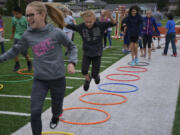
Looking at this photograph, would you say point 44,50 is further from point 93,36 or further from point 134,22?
point 134,22

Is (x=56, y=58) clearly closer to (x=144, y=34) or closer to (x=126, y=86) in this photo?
(x=126, y=86)

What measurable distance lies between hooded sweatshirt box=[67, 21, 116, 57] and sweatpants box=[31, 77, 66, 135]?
9.14 feet

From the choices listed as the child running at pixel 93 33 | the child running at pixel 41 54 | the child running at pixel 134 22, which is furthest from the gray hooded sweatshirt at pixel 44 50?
the child running at pixel 134 22

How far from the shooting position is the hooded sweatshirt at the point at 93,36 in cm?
646

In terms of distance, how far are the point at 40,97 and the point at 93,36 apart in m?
3.16

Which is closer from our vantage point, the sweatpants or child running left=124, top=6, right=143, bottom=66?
the sweatpants

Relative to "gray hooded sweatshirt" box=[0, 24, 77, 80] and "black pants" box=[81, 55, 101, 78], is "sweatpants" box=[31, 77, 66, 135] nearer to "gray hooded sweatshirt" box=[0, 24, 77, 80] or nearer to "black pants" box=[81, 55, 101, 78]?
"gray hooded sweatshirt" box=[0, 24, 77, 80]

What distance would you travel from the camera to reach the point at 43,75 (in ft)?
12.0

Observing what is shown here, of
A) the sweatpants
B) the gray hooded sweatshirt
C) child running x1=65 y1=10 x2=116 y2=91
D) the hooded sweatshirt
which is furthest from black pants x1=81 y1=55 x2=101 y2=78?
the gray hooded sweatshirt

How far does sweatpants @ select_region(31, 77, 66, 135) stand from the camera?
354 cm

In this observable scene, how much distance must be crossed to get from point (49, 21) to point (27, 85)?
12.9 ft

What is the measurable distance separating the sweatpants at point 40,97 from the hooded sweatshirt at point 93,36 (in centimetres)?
279

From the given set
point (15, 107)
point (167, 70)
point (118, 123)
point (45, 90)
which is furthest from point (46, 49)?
point (167, 70)

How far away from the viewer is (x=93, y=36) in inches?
255
